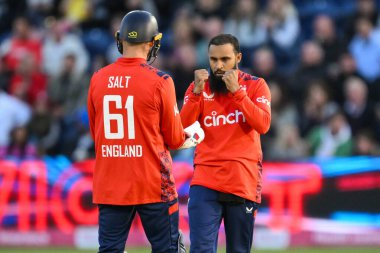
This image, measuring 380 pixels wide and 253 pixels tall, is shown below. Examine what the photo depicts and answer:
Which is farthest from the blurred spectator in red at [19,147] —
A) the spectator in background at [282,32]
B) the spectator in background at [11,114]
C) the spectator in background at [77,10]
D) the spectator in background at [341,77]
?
the spectator in background at [341,77]

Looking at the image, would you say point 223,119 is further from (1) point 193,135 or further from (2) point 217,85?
(1) point 193,135

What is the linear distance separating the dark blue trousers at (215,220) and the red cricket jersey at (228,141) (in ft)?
0.31

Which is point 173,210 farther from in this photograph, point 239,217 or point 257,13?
point 257,13

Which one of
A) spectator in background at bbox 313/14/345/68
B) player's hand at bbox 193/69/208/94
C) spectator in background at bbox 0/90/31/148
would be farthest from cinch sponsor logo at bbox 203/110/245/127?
spectator in background at bbox 0/90/31/148

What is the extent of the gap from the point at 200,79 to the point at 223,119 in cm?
39

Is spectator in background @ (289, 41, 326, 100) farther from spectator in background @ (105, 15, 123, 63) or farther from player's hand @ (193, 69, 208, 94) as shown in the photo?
player's hand @ (193, 69, 208, 94)

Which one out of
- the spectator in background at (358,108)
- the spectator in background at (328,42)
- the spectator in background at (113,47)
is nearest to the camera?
the spectator in background at (358,108)

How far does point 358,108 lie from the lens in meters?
14.3

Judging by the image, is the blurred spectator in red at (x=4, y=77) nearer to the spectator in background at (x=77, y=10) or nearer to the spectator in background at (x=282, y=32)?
the spectator in background at (x=77, y=10)

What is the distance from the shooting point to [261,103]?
793 centimetres

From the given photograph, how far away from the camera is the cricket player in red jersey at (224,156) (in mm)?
7898

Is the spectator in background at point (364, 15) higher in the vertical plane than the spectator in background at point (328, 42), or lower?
higher

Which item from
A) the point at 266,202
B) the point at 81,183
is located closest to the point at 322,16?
the point at 266,202

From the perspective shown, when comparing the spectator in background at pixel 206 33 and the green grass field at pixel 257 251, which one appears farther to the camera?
the spectator in background at pixel 206 33
